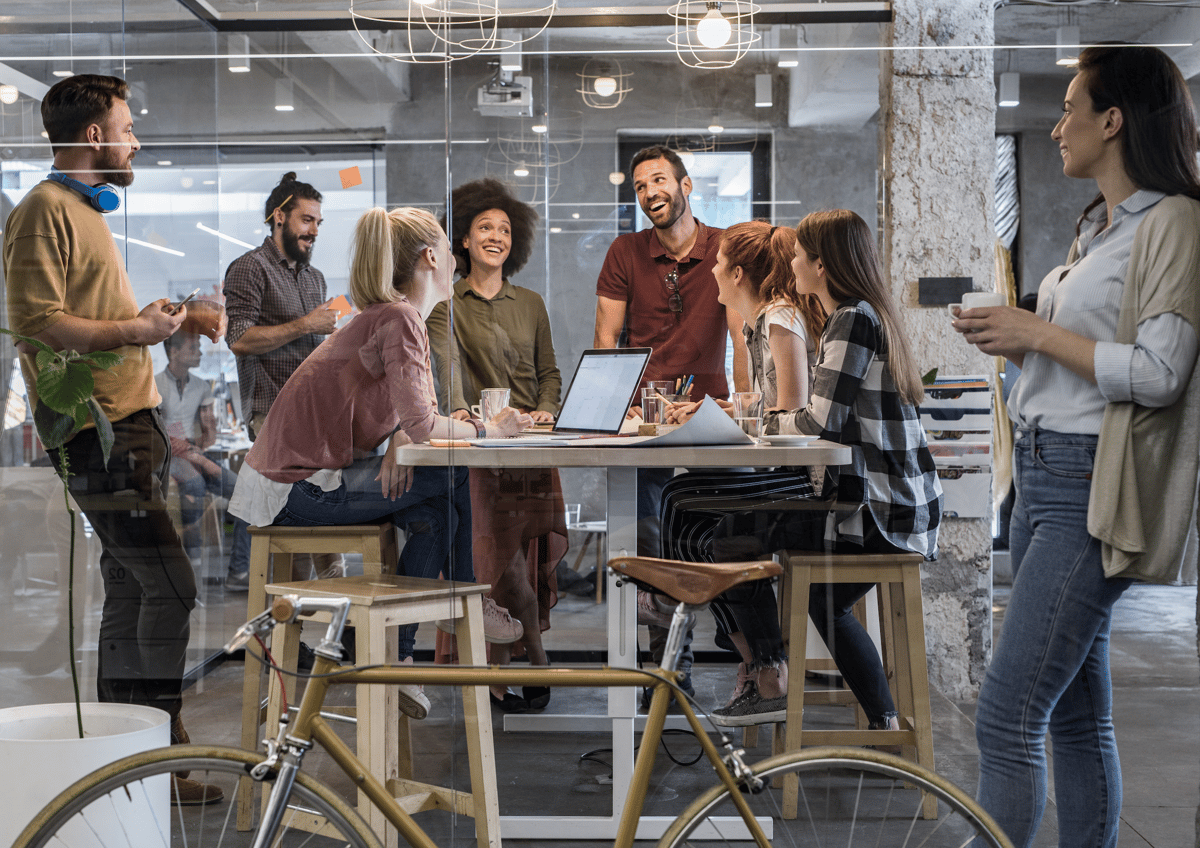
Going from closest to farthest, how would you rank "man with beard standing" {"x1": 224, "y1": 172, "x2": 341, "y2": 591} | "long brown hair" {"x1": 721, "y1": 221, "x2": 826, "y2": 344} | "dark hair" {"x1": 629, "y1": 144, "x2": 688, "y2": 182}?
1. "man with beard standing" {"x1": 224, "y1": 172, "x2": 341, "y2": 591}
2. "long brown hair" {"x1": 721, "y1": 221, "x2": 826, "y2": 344}
3. "dark hair" {"x1": 629, "y1": 144, "x2": 688, "y2": 182}

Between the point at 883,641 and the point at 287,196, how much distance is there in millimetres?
1735

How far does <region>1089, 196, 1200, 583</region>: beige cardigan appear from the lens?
63.7 inches

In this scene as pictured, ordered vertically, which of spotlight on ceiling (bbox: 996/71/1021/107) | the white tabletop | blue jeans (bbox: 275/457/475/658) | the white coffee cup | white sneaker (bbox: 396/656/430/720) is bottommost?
white sneaker (bbox: 396/656/430/720)

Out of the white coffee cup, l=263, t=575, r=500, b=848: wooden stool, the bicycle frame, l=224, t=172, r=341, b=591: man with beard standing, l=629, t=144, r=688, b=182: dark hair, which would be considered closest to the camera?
the bicycle frame

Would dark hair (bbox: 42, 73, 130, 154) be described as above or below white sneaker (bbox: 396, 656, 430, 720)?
above

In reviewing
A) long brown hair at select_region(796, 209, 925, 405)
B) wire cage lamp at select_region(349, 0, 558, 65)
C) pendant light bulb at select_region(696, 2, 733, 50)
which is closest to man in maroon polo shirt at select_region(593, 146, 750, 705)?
long brown hair at select_region(796, 209, 925, 405)

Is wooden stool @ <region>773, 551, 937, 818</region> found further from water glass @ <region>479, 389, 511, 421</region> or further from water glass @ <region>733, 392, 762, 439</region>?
water glass @ <region>479, 389, 511, 421</region>

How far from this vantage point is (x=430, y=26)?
2.36 m

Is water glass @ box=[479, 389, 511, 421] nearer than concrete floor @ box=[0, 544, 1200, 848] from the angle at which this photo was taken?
No

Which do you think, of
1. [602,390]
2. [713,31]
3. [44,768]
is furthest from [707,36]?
[44,768]

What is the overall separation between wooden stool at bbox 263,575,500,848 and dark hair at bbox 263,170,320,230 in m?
0.83

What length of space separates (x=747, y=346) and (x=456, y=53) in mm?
989

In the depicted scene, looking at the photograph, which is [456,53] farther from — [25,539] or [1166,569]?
[1166,569]

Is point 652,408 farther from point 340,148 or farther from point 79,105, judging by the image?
point 79,105
